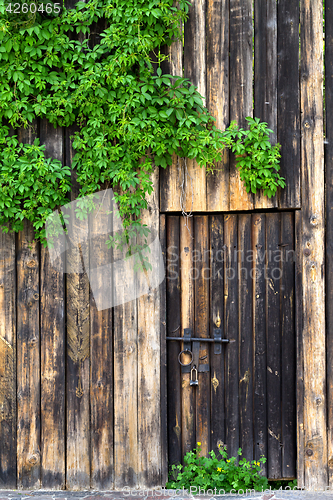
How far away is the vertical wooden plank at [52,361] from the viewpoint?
295 cm

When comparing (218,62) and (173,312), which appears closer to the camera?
(218,62)

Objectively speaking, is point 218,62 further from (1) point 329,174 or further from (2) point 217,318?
(2) point 217,318

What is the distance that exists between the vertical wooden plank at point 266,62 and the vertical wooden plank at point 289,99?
5 cm

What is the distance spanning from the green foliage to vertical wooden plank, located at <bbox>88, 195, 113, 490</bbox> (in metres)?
0.60

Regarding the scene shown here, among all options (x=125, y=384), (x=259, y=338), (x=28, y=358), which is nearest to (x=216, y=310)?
(x=259, y=338)

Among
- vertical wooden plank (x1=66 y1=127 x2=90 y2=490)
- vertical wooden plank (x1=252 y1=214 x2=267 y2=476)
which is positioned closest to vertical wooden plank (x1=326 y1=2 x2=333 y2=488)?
vertical wooden plank (x1=252 y1=214 x2=267 y2=476)

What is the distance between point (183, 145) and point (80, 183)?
0.92 meters

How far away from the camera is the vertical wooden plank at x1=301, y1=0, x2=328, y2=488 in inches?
114

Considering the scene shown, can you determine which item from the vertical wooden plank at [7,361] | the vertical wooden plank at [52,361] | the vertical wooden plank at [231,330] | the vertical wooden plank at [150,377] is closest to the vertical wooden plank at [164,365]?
the vertical wooden plank at [150,377]

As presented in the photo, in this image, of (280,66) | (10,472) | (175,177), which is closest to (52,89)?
(175,177)

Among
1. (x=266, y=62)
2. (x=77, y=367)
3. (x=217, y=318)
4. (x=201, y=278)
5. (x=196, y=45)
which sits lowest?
(x=77, y=367)

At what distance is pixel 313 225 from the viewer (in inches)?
116

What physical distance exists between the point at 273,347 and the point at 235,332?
0.35 metres

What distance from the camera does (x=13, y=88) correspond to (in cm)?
293
